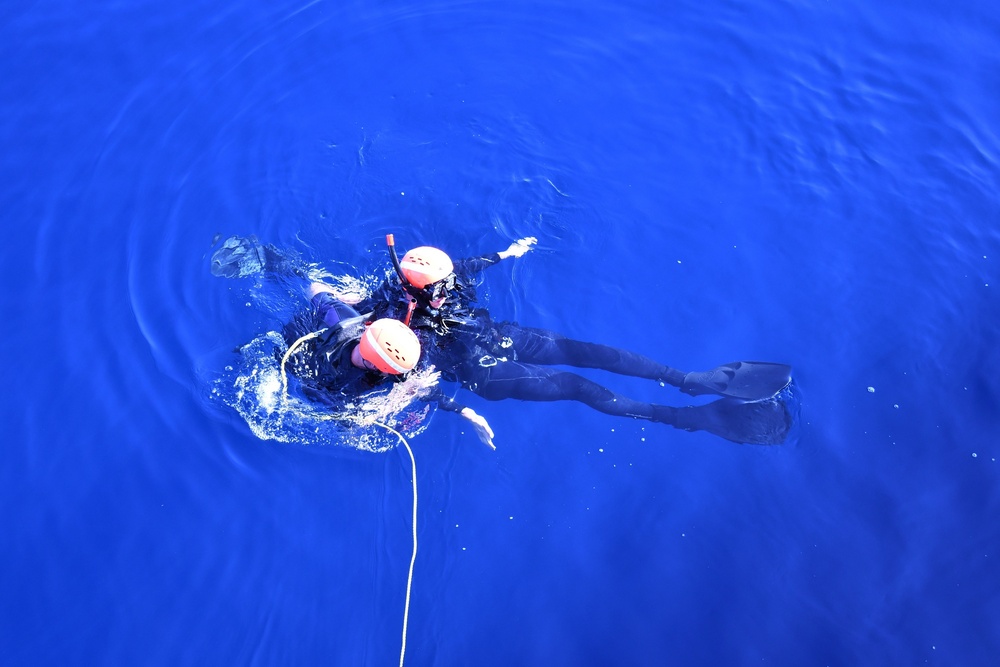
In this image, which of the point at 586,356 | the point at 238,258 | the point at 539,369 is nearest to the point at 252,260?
the point at 238,258

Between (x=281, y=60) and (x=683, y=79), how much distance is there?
15.9 ft

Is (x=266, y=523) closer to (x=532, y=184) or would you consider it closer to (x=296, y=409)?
(x=296, y=409)

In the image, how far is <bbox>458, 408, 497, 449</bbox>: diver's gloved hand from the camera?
572 centimetres

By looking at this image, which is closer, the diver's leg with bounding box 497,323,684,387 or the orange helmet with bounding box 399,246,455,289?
the orange helmet with bounding box 399,246,455,289

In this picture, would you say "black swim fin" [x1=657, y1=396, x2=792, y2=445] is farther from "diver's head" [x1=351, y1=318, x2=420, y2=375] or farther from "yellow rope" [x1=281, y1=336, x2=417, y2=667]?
"diver's head" [x1=351, y1=318, x2=420, y2=375]

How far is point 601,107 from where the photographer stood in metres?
8.07

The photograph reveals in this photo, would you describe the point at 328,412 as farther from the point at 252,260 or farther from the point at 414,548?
the point at 252,260

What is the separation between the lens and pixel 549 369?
625cm

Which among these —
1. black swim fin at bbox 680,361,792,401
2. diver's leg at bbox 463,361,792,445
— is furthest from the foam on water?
black swim fin at bbox 680,361,792,401

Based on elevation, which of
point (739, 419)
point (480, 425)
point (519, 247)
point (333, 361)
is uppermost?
point (519, 247)

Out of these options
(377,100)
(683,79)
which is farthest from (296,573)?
(683,79)

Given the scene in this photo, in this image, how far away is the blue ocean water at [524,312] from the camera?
540cm

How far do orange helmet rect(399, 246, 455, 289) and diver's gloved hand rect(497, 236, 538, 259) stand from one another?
1104 millimetres

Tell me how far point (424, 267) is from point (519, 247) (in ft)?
5.03
